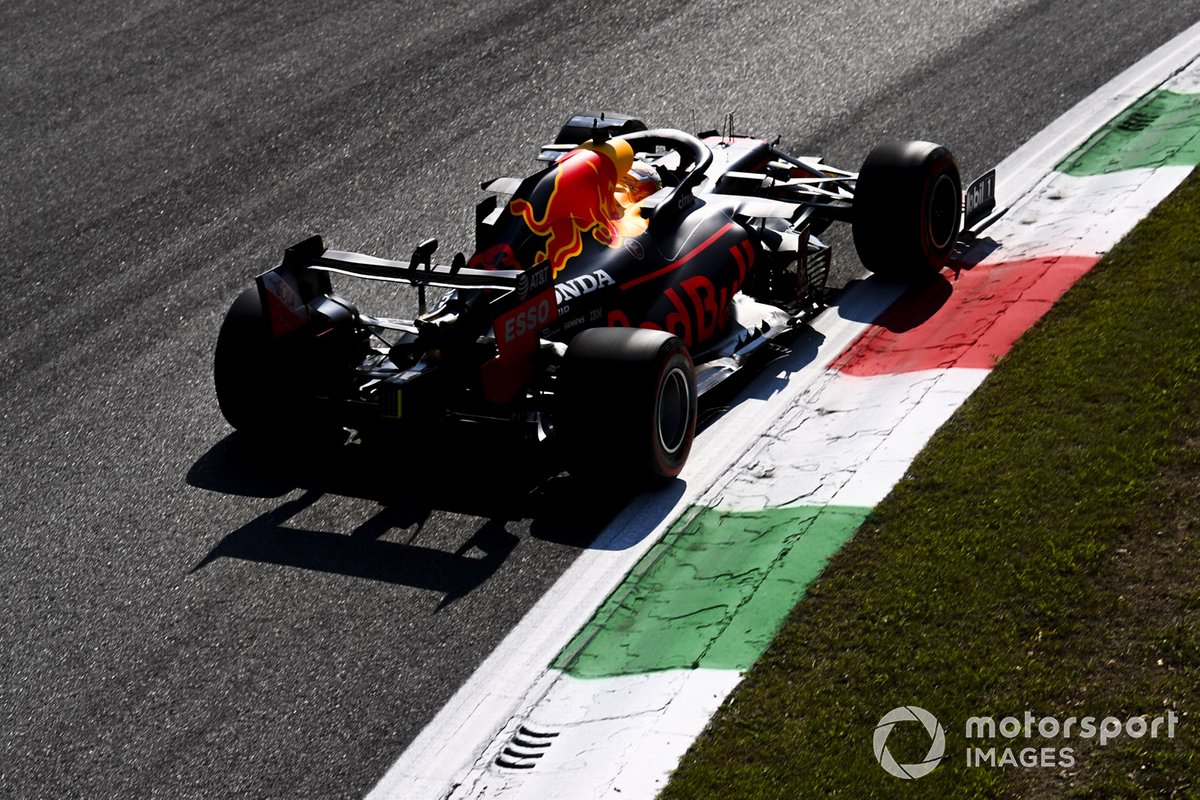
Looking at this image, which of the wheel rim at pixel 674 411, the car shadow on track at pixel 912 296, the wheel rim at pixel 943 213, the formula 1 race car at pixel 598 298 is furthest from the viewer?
the wheel rim at pixel 943 213

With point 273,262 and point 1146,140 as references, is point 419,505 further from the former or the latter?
point 1146,140

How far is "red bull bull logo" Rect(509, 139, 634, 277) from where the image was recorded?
800cm

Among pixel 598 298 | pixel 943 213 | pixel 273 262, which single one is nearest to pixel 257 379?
pixel 598 298

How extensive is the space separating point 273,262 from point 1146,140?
651 centimetres

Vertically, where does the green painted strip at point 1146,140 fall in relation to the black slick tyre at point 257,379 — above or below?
below

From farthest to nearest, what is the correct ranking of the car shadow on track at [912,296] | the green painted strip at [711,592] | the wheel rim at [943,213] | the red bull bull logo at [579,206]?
the wheel rim at [943,213], the car shadow on track at [912,296], the red bull bull logo at [579,206], the green painted strip at [711,592]

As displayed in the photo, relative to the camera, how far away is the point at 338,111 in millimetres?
12820

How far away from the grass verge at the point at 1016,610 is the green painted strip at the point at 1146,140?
3.27 m

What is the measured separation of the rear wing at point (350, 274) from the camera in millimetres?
7223

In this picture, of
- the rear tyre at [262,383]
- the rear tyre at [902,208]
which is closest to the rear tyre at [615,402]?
the rear tyre at [262,383]

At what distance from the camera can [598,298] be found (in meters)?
7.89

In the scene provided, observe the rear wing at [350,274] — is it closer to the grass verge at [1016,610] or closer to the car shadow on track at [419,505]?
the car shadow on track at [419,505]

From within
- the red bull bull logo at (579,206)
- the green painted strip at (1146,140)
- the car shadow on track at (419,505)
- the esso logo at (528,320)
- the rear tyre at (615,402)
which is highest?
the red bull bull logo at (579,206)

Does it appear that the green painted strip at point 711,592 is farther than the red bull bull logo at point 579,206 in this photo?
No
